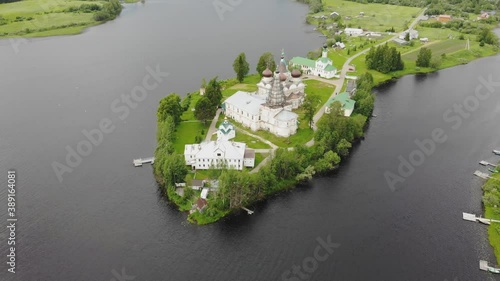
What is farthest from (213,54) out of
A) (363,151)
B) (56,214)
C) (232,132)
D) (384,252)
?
(384,252)

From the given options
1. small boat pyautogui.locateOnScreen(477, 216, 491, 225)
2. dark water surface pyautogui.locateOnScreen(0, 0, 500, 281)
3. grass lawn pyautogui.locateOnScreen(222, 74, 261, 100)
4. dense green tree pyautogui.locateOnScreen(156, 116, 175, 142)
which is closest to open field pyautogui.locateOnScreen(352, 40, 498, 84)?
dark water surface pyautogui.locateOnScreen(0, 0, 500, 281)

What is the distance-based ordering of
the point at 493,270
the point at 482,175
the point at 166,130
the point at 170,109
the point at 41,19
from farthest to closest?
the point at 41,19
the point at 170,109
the point at 166,130
the point at 482,175
the point at 493,270

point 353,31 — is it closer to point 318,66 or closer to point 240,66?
point 318,66

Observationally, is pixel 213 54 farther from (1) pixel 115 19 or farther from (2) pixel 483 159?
(2) pixel 483 159

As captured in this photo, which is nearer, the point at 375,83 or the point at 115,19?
the point at 375,83

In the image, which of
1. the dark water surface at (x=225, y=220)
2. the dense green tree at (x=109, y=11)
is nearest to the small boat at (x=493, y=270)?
the dark water surface at (x=225, y=220)

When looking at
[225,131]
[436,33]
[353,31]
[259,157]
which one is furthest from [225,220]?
[436,33]

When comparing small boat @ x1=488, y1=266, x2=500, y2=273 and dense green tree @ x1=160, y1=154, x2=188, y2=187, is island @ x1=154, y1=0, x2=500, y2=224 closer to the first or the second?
dense green tree @ x1=160, y1=154, x2=188, y2=187
